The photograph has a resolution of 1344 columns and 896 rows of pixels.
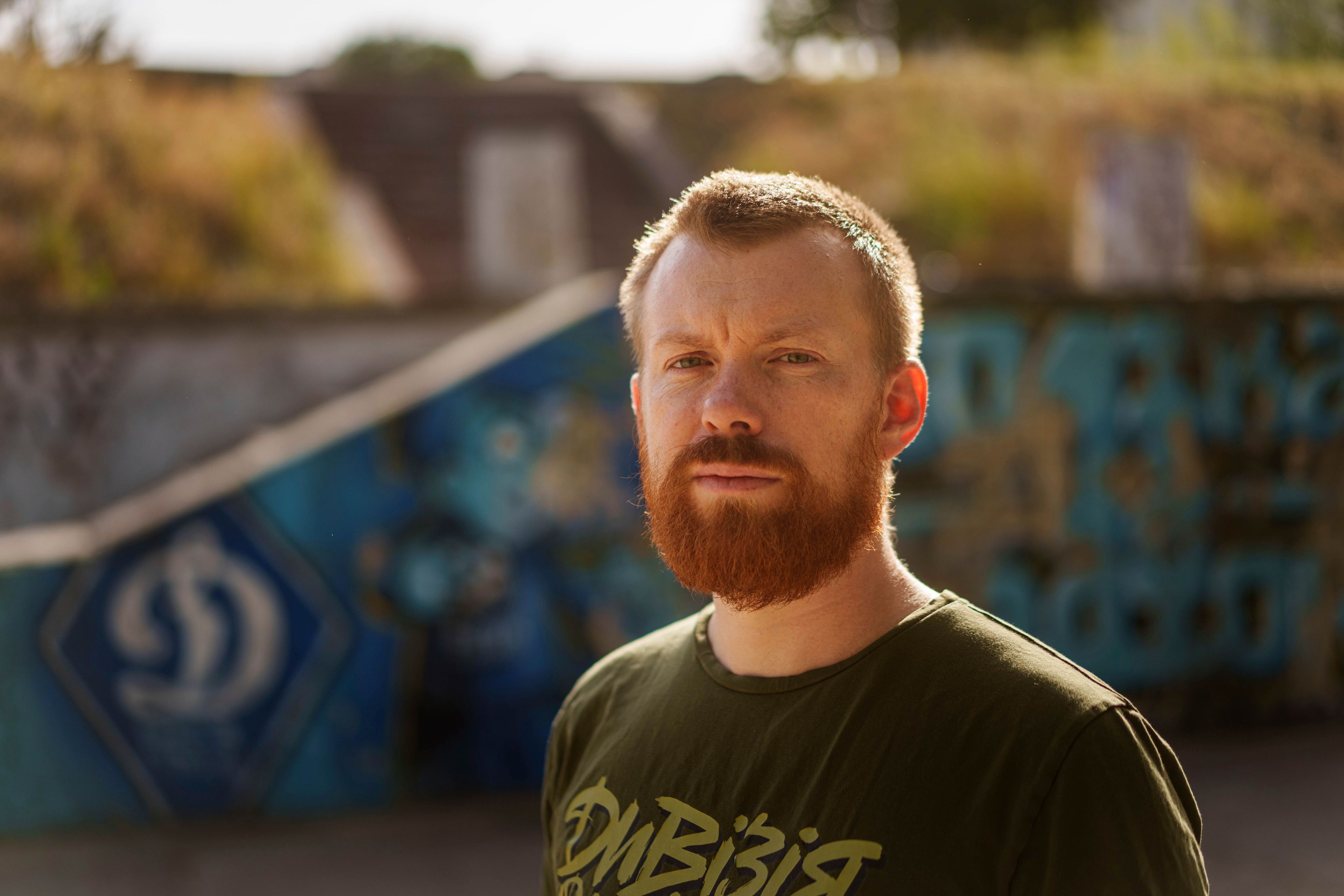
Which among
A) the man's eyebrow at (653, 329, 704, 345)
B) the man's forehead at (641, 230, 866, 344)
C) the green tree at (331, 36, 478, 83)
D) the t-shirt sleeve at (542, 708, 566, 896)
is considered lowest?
the t-shirt sleeve at (542, 708, 566, 896)

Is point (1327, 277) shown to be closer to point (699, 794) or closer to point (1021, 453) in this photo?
point (1021, 453)

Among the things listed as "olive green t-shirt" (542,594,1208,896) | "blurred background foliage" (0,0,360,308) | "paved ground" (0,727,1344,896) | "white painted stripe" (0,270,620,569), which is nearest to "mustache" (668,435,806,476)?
"olive green t-shirt" (542,594,1208,896)

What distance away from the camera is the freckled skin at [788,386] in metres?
1.60

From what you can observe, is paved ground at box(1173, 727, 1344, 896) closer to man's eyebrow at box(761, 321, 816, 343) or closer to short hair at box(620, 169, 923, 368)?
short hair at box(620, 169, 923, 368)

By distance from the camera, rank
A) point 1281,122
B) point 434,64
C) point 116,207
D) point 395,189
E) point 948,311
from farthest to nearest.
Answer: point 434,64, point 395,189, point 116,207, point 1281,122, point 948,311

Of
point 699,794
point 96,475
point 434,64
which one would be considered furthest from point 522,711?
point 434,64

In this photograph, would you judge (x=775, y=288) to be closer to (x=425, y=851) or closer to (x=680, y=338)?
(x=680, y=338)

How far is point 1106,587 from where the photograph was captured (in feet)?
23.1

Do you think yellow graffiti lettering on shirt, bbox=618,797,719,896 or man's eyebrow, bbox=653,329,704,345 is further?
man's eyebrow, bbox=653,329,704,345

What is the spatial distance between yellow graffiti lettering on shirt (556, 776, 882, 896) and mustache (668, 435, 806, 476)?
0.49 meters

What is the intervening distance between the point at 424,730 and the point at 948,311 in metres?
4.01

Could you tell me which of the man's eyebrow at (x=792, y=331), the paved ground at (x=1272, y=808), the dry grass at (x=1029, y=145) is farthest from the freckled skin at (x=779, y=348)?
the dry grass at (x=1029, y=145)

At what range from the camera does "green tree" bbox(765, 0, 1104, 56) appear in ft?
62.9

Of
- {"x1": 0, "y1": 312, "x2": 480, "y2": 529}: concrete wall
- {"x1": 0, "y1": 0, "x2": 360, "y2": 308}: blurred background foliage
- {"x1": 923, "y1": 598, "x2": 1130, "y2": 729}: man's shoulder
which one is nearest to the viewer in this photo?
{"x1": 923, "y1": 598, "x2": 1130, "y2": 729}: man's shoulder
